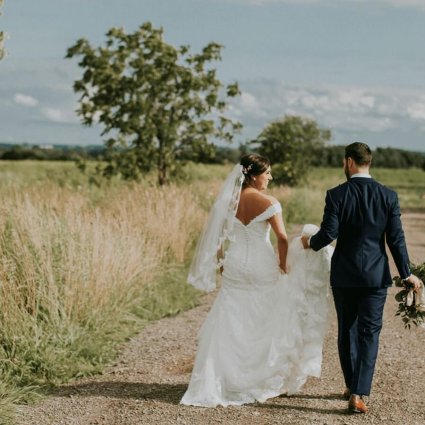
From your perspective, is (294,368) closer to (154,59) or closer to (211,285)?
(211,285)

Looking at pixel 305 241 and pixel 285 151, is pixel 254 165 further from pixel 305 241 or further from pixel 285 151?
pixel 285 151

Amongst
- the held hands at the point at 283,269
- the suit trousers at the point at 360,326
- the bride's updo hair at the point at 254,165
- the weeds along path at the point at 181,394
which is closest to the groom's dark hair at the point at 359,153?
the bride's updo hair at the point at 254,165

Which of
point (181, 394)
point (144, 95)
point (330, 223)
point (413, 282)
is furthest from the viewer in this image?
point (144, 95)

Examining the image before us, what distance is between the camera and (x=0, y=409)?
5.62m

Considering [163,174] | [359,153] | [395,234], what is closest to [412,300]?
[395,234]

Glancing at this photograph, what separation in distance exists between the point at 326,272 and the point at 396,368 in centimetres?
172

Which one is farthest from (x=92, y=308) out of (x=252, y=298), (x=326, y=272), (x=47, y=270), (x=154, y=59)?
(x=154, y=59)

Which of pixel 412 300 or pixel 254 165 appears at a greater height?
pixel 254 165

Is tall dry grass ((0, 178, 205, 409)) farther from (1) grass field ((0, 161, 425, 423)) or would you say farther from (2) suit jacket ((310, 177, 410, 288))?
(2) suit jacket ((310, 177, 410, 288))

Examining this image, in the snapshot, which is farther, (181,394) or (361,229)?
(181,394)

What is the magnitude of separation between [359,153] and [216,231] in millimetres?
1462

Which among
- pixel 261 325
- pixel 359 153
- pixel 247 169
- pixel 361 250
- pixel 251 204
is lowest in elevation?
pixel 261 325

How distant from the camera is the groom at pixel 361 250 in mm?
5457

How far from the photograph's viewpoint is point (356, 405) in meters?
5.68
